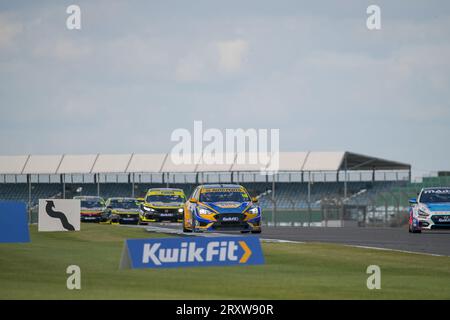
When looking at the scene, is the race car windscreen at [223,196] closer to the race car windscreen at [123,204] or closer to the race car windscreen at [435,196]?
the race car windscreen at [435,196]

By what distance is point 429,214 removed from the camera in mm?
33750

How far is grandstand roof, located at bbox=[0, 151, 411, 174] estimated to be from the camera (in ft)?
238

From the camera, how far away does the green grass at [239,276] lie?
48.0 feet

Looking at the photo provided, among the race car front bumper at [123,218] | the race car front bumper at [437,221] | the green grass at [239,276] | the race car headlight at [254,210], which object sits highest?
the race car headlight at [254,210]

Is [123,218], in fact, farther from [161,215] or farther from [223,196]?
[223,196]

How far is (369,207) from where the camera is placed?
51.7m

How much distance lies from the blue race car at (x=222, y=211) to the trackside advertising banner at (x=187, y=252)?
10766 mm

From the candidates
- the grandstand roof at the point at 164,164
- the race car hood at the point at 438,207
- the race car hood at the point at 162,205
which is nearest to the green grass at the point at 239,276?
the race car hood at the point at 438,207

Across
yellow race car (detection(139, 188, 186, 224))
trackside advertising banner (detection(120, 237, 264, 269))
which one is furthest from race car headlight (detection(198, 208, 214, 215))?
yellow race car (detection(139, 188, 186, 224))

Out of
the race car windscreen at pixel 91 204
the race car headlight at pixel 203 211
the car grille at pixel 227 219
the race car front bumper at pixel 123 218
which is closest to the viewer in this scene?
the car grille at pixel 227 219
